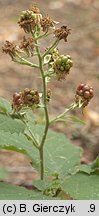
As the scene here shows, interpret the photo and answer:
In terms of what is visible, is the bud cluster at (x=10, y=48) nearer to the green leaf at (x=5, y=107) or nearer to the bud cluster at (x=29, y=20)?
the bud cluster at (x=29, y=20)

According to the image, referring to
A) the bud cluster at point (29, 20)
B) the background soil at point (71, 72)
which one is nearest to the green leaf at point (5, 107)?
the bud cluster at point (29, 20)

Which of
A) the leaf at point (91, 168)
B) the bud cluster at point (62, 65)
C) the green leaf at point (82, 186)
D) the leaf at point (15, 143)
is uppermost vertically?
the bud cluster at point (62, 65)

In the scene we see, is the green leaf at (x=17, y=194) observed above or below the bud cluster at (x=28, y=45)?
below

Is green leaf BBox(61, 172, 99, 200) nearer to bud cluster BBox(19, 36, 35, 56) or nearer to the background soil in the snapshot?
bud cluster BBox(19, 36, 35, 56)

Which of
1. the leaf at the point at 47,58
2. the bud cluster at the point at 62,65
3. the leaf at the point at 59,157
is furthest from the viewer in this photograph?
the leaf at the point at 59,157

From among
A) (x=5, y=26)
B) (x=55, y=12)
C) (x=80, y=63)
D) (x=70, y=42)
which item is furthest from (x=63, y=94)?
(x=55, y=12)

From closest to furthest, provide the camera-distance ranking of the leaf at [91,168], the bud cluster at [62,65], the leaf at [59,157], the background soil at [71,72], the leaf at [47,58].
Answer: the bud cluster at [62,65]
the leaf at [47,58]
the leaf at [91,168]
the leaf at [59,157]
the background soil at [71,72]
